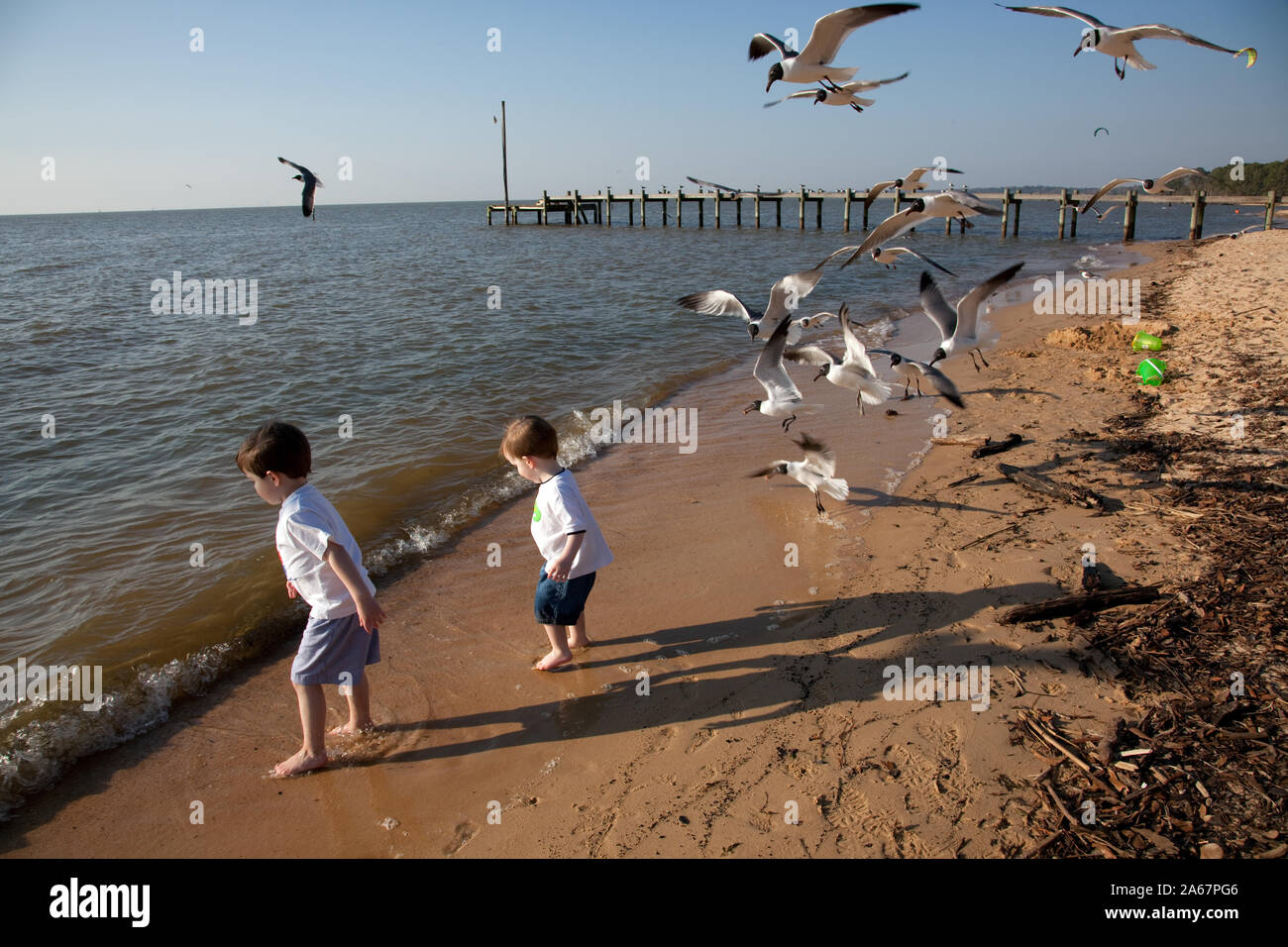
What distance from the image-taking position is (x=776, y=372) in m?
6.27

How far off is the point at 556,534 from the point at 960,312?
472 centimetres

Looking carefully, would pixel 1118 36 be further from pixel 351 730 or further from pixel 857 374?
pixel 351 730

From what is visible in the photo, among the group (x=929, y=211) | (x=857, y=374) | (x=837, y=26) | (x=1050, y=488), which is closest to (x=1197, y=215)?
(x=929, y=211)

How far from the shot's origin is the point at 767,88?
6051 mm

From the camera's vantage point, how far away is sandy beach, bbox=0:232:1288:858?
8.70 ft

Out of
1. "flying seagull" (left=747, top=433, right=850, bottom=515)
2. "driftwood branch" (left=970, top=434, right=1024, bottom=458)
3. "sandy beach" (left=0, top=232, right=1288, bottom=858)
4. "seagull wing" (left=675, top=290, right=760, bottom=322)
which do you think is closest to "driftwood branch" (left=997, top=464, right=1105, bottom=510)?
"sandy beach" (left=0, top=232, right=1288, bottom=858)

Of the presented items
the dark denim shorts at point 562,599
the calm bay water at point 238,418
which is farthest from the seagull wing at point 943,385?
the dark denim shorts at point 562,599

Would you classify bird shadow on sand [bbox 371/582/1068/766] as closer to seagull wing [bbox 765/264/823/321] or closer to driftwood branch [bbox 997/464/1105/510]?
driftwood branch [bbox 997/464/1105/510]

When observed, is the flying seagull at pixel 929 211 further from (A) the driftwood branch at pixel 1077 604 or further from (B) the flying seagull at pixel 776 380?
(A) the driftwood branch at pixel 1077 604

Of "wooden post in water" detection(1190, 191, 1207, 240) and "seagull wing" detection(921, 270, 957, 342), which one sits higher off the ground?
"wooden post in water" detection(1190, 191, 1207, 240)

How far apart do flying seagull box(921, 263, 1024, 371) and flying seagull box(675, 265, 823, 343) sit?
3.56 ft

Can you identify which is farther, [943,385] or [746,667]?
[943,385]
